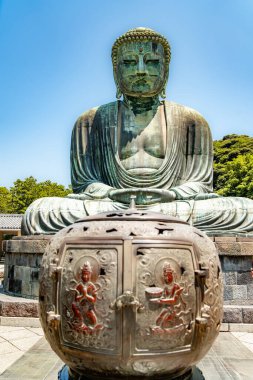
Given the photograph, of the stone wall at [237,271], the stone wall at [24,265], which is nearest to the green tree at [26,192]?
the stone wall at [24,265]

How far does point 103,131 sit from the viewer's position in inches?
311

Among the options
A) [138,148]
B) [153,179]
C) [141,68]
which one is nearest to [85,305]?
[153,179]

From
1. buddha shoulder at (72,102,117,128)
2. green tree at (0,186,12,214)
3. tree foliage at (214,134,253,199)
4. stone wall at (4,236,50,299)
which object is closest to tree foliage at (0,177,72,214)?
green tree at (0,186,12,214)

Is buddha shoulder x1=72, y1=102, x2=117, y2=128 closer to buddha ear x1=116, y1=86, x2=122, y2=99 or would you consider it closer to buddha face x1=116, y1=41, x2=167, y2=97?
buddha ear x1=116, y1=86, x2=122, y2=99

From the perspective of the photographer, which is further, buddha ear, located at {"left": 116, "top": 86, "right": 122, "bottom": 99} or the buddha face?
buddha ear, located at {"left": 116, "top": 86, "right": 122, "bottom": 99}

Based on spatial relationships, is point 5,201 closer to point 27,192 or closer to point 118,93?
point 27,192

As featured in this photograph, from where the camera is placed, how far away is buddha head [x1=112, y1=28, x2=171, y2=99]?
756cm

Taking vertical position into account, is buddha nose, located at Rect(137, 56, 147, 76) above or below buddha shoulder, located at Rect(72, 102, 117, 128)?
above

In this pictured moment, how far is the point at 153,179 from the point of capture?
24.2 ft

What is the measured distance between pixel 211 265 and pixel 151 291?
50 centimetres

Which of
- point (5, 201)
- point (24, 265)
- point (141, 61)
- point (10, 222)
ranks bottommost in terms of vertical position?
point (10, 222)

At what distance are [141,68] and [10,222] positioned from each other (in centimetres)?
2175

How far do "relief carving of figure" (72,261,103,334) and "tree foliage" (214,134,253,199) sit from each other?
17763 mm

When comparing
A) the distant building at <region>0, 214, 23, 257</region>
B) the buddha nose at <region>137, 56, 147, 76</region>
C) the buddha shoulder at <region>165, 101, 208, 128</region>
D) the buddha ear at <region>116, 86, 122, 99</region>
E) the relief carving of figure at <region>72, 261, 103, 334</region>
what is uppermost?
the buddha nose at <region>137, 56, 147, 76</region>
